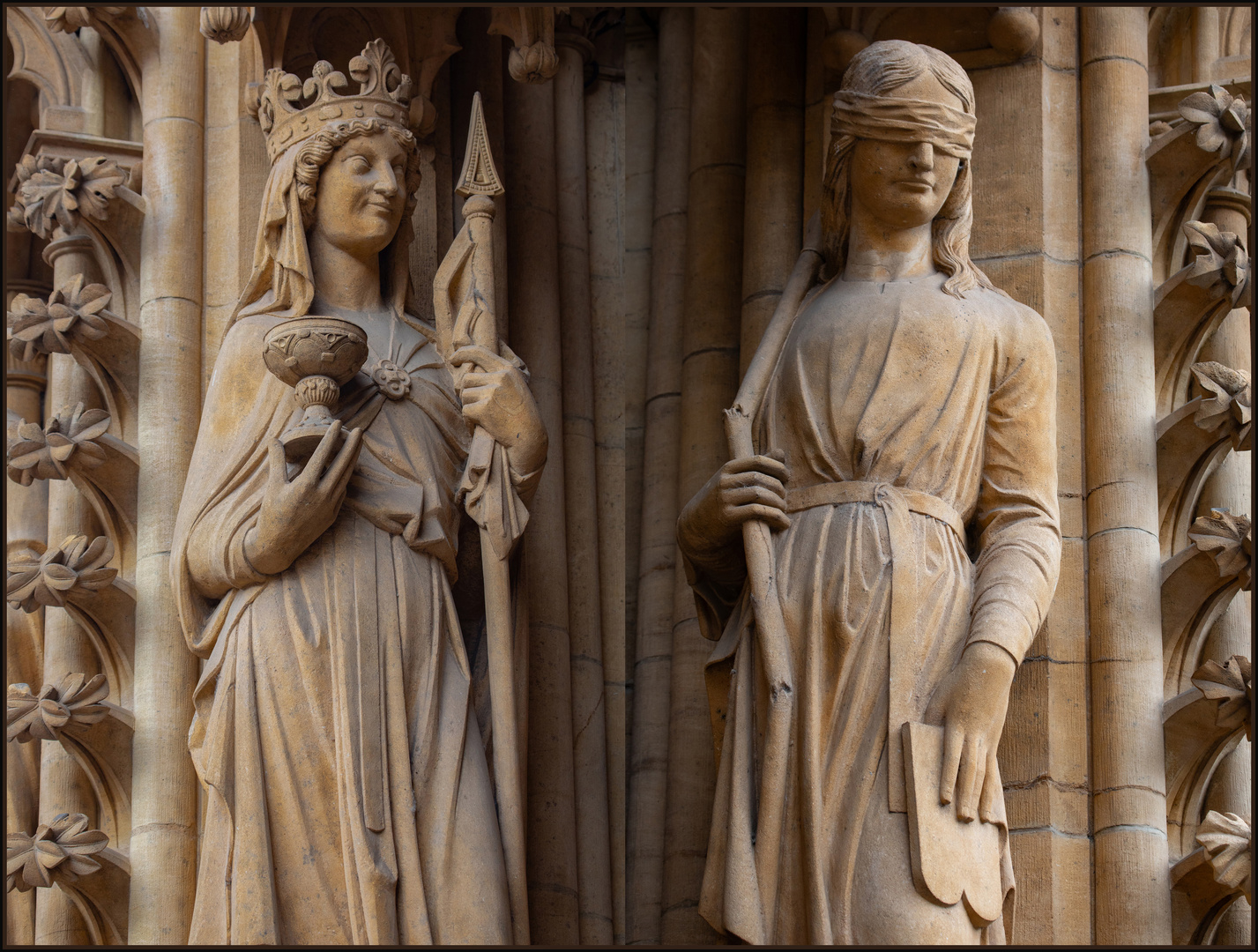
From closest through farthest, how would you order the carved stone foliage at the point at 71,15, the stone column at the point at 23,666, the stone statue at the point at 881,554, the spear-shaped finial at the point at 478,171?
the stone statue at the point at 881,554
the spear-shaped finial at the point at 478,171
the carved stone foliage at the point at 71,15
the stone column at the point at 23,666

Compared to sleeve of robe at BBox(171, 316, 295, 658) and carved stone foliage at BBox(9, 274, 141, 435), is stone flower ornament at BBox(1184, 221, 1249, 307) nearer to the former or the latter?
sleeve of robe at BBox(171, 316, 295, 658)

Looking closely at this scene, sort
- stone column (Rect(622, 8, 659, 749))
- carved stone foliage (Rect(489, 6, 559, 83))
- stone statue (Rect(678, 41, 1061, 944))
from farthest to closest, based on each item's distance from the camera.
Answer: stone column (Rect(622, 8, 659, 749)), carved stone foliage (Rect(489, 6, 559, 83)), stone statue (Rect(678, 41, 1061, 944))

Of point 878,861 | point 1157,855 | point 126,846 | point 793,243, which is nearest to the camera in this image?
point 878,861

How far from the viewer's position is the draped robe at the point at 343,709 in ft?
22.9

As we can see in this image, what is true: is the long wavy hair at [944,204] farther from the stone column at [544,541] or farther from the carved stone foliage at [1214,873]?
the carved stone foliage at [1214,873]

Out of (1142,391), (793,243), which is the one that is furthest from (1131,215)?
(793,243)

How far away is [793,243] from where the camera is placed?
8477 millimetres

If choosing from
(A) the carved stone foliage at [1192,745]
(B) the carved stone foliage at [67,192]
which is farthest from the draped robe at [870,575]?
(B) the carved stone foliage at [67,192]

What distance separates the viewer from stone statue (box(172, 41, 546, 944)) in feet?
23.0

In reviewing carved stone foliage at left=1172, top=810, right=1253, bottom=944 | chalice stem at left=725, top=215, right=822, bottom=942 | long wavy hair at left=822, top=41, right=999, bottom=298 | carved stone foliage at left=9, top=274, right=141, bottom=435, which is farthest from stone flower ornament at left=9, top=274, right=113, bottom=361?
carved stone foliage at left=1172, top=810, right=1253, bottom=944

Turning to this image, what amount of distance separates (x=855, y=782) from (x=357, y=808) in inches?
52.7

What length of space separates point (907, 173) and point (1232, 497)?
62.2 inches

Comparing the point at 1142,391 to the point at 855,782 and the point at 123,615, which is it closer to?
the point at 855,782

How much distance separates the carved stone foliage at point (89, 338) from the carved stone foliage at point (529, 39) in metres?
1.49
